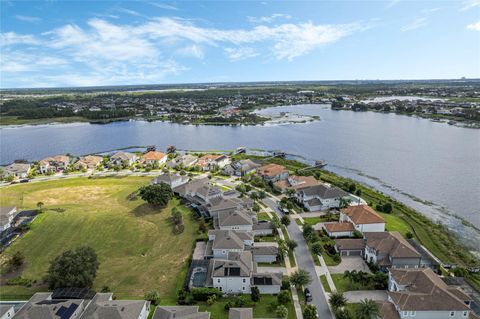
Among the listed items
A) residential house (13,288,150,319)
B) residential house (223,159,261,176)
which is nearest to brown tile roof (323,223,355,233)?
residential house (13,288,150,319)

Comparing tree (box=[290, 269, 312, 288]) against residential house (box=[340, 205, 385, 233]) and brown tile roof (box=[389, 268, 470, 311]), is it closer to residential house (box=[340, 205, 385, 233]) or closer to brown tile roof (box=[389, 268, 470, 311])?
brown tile roof (box=[389, 268, 470, 311])

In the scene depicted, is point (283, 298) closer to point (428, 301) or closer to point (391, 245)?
point (428, 301)

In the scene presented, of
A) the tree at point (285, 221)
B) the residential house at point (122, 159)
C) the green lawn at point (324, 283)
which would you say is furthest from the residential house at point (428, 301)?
the residential house at point (122, 159)

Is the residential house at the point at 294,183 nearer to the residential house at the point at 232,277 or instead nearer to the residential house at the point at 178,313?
the residential house at the point at 232,277

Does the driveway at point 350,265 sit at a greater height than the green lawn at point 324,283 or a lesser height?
lesser

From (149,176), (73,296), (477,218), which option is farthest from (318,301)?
(149,176)
